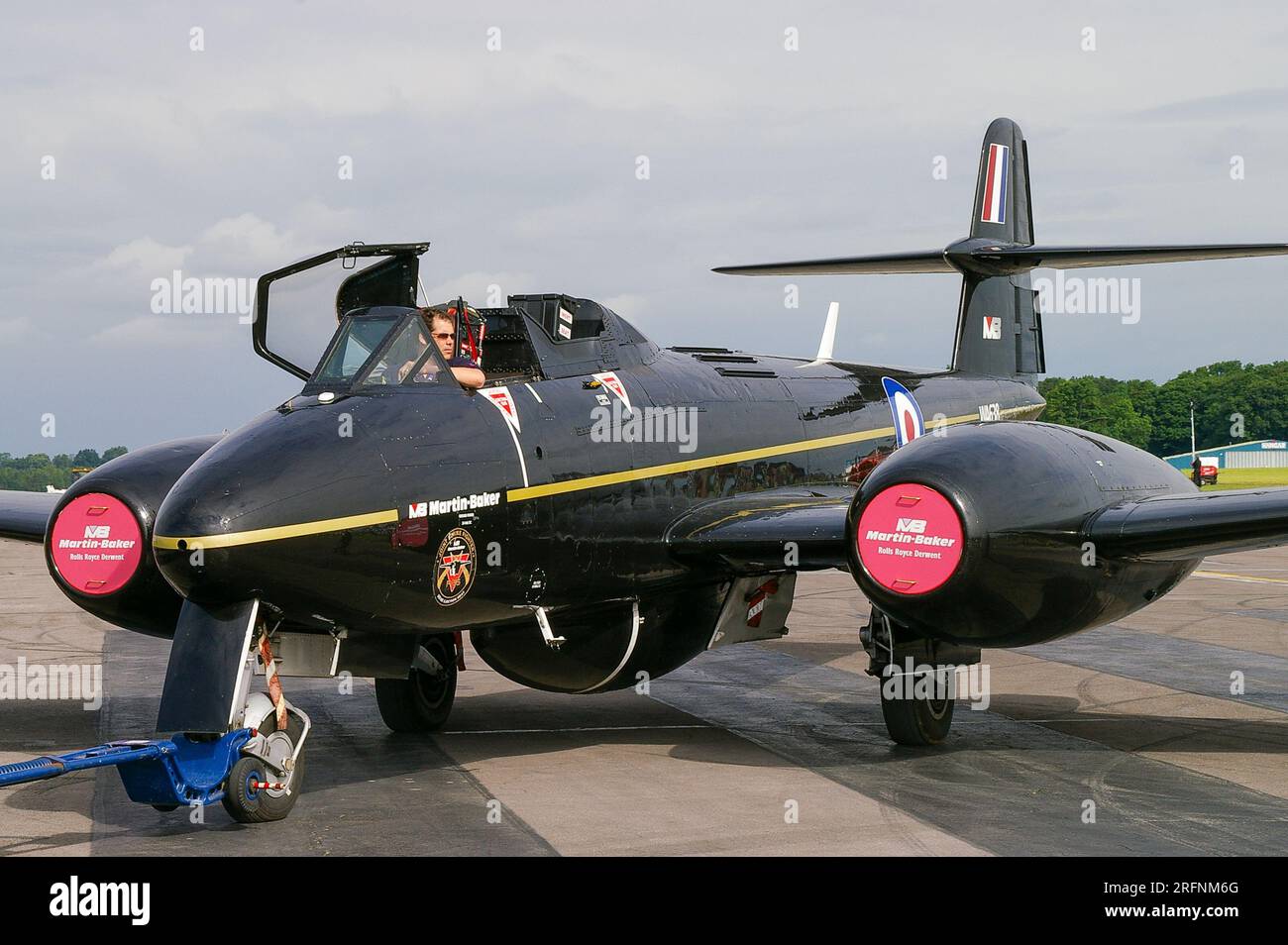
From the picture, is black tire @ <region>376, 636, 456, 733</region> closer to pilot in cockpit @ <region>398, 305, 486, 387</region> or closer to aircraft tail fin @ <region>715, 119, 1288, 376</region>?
pilot in cockpit @ <region>398, 305, 486, 387</region>

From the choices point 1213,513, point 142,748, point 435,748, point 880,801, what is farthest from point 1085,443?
point 142,748

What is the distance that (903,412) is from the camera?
13.5m

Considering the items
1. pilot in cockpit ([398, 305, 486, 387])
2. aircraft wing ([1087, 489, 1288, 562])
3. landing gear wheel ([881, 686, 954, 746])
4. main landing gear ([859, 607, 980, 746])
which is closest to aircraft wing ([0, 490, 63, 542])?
pilot in cockpit ([398, 305, 486, 387])

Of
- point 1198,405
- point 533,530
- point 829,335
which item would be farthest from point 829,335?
point 1198,405

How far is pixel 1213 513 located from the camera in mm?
8609

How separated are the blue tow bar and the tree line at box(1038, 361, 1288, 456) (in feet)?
373

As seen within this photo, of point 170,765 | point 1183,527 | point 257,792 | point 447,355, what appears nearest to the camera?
point 170,765

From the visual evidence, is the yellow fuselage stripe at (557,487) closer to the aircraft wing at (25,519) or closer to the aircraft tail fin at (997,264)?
the aircraft tail fin at (997,264)

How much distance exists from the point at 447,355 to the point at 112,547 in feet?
8.56

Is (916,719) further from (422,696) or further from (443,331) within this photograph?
(443,331)

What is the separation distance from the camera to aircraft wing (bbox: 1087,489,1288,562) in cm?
852

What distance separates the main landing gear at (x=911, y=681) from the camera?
10195 mm

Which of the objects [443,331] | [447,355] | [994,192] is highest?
[994,192]

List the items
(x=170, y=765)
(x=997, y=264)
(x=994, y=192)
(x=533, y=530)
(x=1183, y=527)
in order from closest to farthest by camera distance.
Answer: (x=170, y=765) → (x=1183, y=527) → (x=533, y=530) → (x=997, y=264) → (x=994, y=192)
